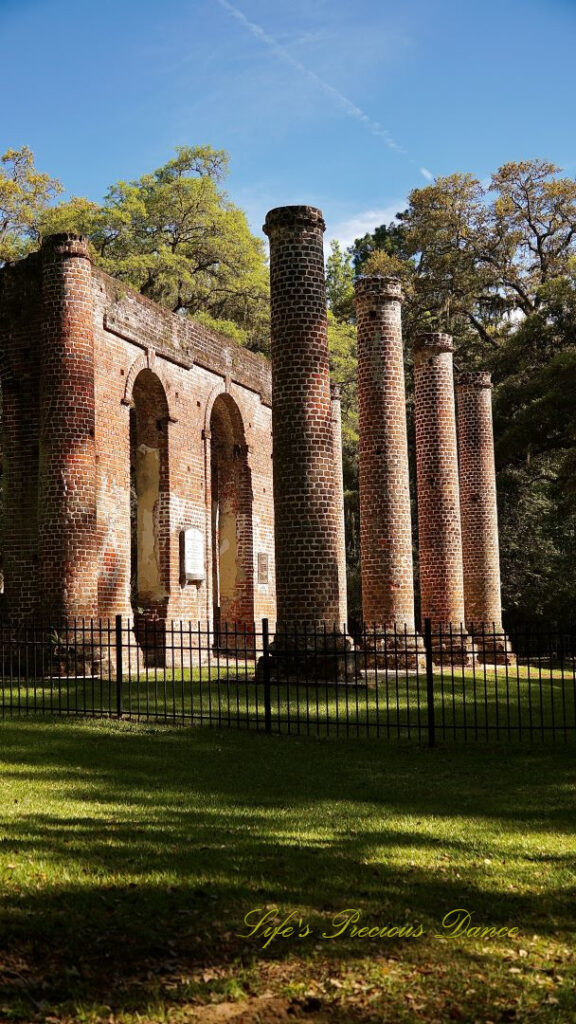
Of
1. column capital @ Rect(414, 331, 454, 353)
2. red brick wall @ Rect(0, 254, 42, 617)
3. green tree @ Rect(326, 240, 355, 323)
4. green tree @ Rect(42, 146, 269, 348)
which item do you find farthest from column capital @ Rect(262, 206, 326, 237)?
green tree @ Rect(326, 240, 355, 323)

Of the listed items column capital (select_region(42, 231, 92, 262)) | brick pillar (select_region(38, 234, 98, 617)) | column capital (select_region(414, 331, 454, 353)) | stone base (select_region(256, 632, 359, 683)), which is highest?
column capital (select_region(42, 231, 92, 262))

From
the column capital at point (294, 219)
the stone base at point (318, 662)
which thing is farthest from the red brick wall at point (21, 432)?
the stone base at point (318, 662)

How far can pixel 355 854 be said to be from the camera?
238 inches

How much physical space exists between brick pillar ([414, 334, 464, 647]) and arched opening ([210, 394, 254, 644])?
4.64 metres

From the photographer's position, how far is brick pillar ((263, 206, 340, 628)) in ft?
51.5

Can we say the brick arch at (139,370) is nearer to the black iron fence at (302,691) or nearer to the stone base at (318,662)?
the black iron fence at (302,691)

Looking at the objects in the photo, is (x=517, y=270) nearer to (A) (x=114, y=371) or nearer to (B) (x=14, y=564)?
(A) (x=114, y=371)

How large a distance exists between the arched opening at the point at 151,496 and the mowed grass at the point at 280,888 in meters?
11.9

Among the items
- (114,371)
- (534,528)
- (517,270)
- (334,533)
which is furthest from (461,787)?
(517,270)

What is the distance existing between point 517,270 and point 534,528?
14.3 metres

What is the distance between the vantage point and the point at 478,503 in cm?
2558

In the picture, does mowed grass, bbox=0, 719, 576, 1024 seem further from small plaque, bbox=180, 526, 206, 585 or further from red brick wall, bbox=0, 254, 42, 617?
small plaque, bbox=180, 526, 206, 585

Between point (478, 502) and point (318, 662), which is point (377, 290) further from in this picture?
point (318, 662)

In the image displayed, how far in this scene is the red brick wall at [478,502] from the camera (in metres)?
25.0
